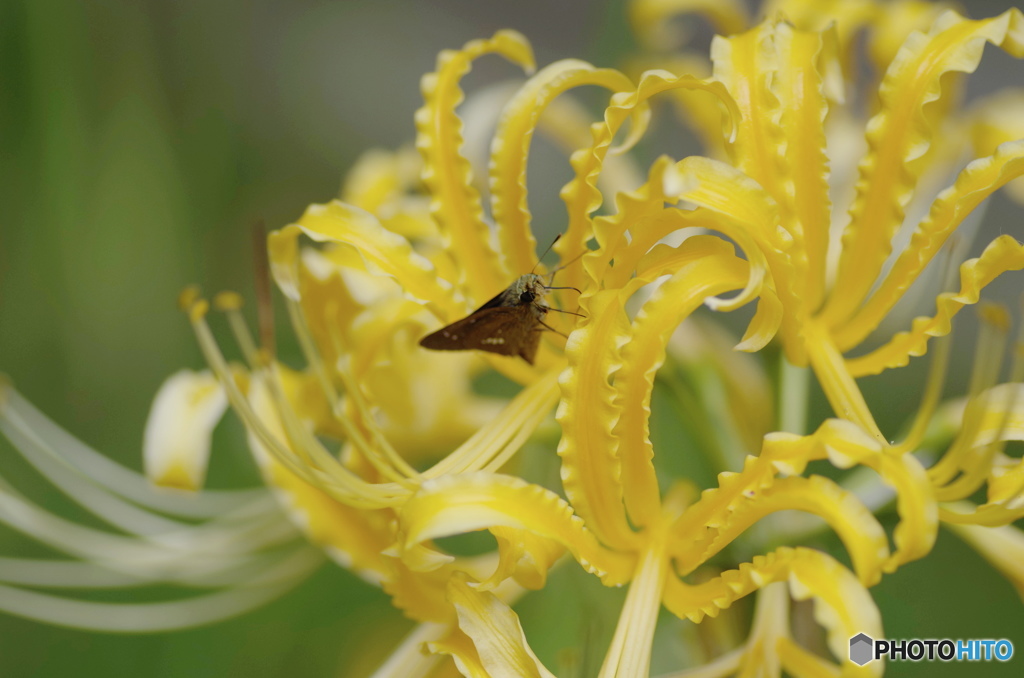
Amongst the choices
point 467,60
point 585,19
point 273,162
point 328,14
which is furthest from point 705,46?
point 467,60

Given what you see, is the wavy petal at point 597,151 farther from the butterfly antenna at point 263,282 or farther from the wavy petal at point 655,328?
the butterfly antenna at point 263,282

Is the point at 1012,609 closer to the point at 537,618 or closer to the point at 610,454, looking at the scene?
the point at 537,618

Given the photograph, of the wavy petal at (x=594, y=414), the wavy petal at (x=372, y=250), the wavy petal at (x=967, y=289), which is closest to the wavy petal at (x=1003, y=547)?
the wavy petal at (x=967, y=289)

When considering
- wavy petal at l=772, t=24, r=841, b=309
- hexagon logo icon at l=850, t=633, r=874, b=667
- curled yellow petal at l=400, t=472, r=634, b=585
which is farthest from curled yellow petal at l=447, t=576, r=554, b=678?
wavy petal at l=772, t=24, r=841, b=309

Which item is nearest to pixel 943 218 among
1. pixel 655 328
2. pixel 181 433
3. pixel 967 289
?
pixel 967 289

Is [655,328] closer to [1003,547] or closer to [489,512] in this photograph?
[489,512]

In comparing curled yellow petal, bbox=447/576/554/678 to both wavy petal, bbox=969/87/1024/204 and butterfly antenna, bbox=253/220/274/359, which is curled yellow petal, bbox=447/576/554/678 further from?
wavy petal, bbox=969/87/1024/204
